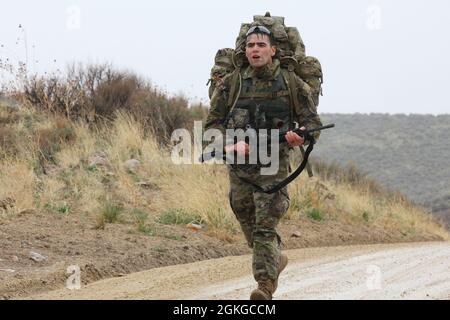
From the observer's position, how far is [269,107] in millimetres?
7328

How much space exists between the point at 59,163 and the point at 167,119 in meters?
3.91

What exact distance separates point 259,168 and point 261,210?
1.10 ft

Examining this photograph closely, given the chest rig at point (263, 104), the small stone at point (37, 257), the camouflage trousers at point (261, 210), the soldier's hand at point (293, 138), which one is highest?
the chest rig at point (263, 104)

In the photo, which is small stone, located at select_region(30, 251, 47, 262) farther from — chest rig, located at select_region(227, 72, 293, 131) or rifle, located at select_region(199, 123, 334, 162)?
chest rig, located at select_region(227, 72, 293, 131)

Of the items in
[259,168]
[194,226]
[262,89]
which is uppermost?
[262,89]

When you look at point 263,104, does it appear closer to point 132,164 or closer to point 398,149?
point 132,164

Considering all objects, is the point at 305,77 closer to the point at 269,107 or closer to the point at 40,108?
the point at 269,107

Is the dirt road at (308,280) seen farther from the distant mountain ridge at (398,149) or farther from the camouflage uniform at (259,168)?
the distant mountain ridge at (398,149)

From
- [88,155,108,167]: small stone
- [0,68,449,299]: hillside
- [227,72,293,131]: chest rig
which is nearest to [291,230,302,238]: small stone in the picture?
[0,68,449,299]: hillside

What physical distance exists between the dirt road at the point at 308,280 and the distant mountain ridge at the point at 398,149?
26.9m

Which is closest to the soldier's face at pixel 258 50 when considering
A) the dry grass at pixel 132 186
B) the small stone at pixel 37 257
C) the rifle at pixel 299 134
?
the rifle at pixel 299 134

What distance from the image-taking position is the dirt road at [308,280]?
775cm

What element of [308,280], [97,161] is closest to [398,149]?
[97,161]

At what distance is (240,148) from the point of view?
7.20 metres
